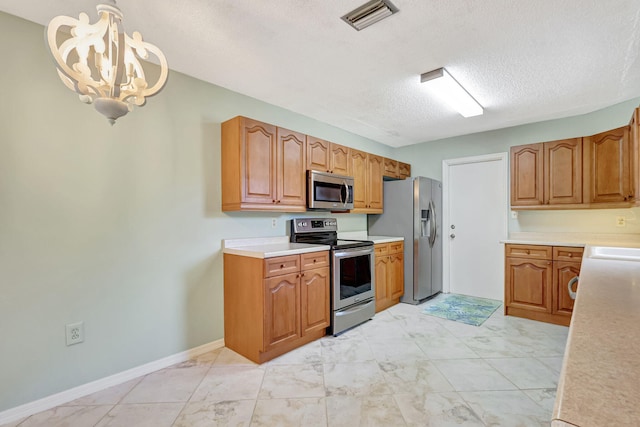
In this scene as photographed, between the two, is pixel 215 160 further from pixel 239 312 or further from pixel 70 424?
pixel 70 424

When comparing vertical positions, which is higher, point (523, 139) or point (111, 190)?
point (523, 139)

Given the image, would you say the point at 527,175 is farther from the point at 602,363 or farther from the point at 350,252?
the point at 602,363

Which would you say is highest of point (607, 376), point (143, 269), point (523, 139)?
point (523, 139)

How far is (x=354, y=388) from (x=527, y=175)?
126 inches

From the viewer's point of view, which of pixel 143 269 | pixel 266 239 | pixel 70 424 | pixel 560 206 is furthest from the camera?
pixel 560 206

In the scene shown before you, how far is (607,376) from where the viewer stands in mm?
499

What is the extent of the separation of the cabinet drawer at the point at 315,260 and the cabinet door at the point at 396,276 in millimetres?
1278

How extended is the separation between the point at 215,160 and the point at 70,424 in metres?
2.06

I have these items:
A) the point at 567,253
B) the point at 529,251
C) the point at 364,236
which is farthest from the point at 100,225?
the point at 567,253

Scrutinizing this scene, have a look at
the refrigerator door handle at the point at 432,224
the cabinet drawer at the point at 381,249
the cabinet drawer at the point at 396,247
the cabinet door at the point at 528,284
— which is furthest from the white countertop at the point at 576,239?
the cabinet drawer at the point at 381,249

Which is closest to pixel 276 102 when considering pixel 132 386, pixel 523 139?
pixel 132 386

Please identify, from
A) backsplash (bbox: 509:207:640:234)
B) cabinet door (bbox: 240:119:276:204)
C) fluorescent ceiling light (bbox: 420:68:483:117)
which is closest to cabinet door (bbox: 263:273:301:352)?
cabinet door (bbox: 240:119:276:204)

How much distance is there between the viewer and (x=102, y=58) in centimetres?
136

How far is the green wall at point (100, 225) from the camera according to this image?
71.1 inches
